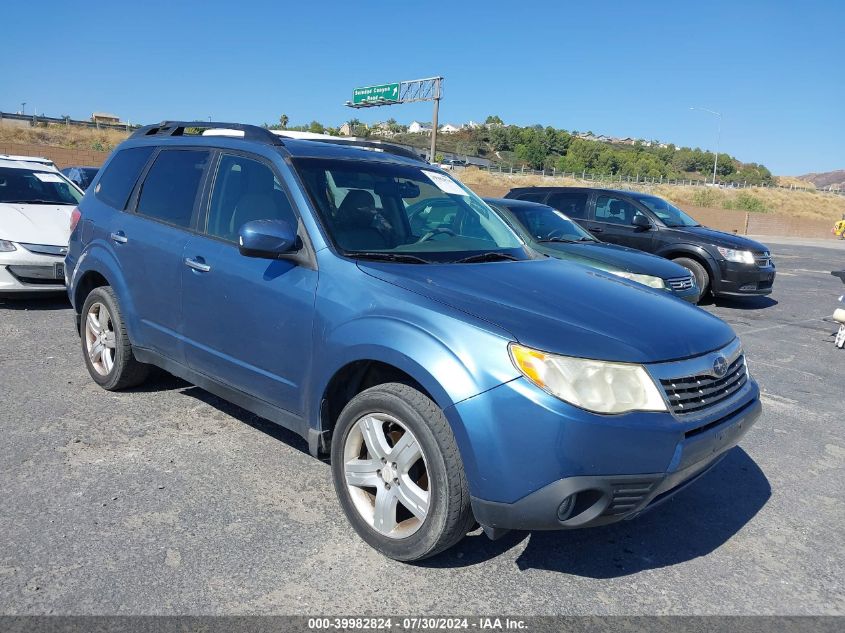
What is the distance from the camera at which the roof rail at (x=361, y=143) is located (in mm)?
4203

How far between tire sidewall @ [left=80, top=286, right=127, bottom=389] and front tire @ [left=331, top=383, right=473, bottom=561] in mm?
2229

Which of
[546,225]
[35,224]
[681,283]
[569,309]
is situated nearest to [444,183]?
[569,309]

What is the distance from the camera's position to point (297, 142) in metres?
3.91

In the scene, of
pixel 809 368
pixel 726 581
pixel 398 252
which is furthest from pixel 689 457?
pixel 809 368

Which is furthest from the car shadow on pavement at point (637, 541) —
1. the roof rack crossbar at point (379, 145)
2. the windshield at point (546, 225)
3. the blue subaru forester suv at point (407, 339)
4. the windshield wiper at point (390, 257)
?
the windshield at point (546, 225)

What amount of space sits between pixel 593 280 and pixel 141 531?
254 cm

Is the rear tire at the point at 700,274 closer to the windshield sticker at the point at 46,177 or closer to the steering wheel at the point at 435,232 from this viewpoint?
the steering wheel at the point at 435,232

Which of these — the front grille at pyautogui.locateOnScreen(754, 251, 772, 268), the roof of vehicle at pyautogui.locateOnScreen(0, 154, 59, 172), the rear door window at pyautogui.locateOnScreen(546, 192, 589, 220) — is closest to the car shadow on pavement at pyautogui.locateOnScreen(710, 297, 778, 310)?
the front grille at pyautogui.locateOnScreen(754, 251, 772, 268)

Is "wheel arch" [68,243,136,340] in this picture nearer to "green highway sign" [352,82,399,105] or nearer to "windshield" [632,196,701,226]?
"windshield" [632,196,701,226]

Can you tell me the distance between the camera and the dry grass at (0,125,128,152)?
44375 mm

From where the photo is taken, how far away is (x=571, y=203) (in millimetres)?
11672

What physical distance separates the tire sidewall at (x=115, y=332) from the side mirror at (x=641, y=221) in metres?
8.55

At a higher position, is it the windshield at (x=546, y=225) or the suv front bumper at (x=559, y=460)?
the windshield at (x=546, y=225)

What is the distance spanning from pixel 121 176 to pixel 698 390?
4072mm
